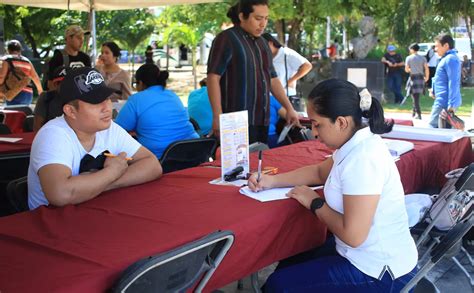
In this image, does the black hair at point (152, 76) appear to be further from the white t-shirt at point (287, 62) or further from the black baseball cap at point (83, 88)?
the white t-shirt at point (287, 62)

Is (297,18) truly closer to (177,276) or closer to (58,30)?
(58,30)

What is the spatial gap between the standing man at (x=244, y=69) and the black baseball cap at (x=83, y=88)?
1553mm

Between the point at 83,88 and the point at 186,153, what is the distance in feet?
5.21

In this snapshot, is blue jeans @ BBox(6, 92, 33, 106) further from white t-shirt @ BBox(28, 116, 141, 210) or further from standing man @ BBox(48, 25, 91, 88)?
white t-shirt @ BBox(28, 116, 141, 210)

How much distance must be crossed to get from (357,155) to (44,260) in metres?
1.13

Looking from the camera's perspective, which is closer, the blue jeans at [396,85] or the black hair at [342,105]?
the black hair at [342,105]

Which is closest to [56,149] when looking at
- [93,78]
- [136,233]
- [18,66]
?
[93,78]

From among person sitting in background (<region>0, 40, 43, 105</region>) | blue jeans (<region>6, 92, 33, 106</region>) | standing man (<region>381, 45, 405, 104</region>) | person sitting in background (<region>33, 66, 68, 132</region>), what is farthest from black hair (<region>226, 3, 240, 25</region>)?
standing man (<region>381, 45, 405, 104</region>)

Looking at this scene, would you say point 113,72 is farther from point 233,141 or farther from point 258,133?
point 233,141

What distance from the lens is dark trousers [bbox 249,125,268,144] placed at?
439 centimetres

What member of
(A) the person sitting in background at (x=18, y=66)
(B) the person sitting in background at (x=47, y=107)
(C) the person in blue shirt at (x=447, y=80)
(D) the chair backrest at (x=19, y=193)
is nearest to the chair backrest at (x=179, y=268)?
(D) the chair backrest at (x=19, y=193)

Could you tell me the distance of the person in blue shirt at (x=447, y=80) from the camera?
762cm

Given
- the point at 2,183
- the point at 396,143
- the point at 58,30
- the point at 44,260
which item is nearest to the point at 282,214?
the point at 44,260

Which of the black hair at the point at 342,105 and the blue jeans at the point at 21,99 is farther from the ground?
the black hair at the point at 342,105
